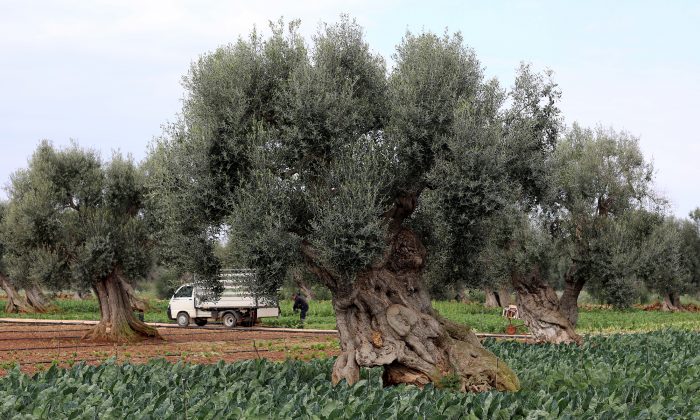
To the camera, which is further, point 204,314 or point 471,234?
point 204,314

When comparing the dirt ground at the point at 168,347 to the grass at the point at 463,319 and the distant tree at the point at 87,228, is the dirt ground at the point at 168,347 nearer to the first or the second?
the distant tree at the point at 87,228

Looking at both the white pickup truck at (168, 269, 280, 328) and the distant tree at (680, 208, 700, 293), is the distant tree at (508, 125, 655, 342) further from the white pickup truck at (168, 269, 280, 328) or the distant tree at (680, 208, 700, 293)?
the distant tree at (680, 208, 700, 293)

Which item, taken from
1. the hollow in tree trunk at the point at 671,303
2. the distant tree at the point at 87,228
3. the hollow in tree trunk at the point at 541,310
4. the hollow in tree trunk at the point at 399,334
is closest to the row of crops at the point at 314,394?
the hollow in tree trunk at the point at 399,334

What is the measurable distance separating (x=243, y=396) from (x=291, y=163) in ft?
18.0

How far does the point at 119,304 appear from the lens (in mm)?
33375

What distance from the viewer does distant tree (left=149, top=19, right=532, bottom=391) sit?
16.6 m

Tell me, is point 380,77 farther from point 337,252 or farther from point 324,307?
point 324,307

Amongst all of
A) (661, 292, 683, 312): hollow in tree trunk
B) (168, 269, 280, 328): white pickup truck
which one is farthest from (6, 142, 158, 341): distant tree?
(661, 292, 683, 312): hollow in tree trunk

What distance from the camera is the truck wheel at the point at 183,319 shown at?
144 ft

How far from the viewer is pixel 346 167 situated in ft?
55.7

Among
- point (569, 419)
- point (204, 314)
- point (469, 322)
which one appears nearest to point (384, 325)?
point (569, 419)

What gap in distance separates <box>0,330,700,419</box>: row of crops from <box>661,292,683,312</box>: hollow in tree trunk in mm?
60041

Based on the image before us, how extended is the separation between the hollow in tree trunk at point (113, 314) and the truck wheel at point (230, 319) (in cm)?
964

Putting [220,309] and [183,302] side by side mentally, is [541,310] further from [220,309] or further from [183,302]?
[183,302]
